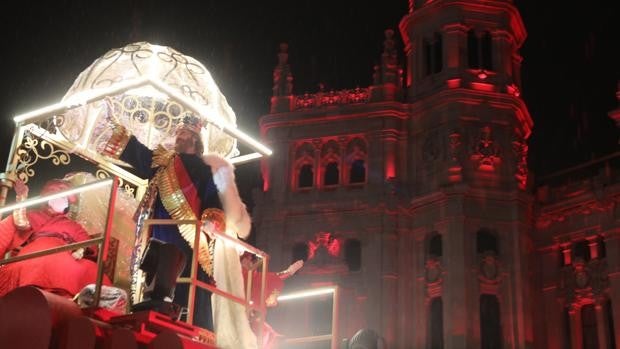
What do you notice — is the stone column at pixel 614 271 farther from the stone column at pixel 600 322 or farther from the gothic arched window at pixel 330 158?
the gothic arched window at pixel 330 158

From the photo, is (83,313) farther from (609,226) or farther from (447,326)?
(609,226)

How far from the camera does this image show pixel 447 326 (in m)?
28.5

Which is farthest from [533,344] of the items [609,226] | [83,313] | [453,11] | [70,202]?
[83,313]

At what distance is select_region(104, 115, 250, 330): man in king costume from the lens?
26.6 feet

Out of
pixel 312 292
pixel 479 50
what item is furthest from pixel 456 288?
pixel 312 292

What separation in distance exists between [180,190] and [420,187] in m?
24.0

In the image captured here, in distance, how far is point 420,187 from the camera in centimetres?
3178

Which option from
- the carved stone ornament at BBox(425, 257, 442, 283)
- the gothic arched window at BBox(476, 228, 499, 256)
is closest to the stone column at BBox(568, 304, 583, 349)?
the gothic arched window at BBox(476, 228, 499, 256)

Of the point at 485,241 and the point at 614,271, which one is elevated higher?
the point at 485,241

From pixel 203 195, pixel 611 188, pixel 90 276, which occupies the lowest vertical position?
pixel 90 276

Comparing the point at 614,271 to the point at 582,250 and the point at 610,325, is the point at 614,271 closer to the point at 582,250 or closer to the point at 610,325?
the point at 610,325

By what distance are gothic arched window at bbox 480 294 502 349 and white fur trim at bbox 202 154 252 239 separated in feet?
71.2

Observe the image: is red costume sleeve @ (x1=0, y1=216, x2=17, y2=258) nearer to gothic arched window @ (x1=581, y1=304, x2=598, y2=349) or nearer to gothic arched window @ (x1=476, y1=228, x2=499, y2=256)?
gothic arched window @ (x1=476, y1=228, x2=499, y2=256)

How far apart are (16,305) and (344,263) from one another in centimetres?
2609
